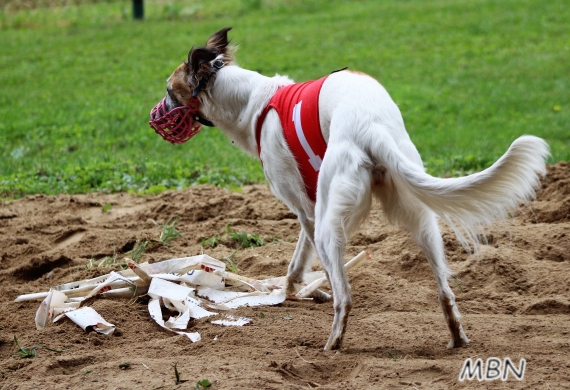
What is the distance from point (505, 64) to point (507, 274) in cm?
960

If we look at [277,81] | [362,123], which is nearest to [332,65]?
[277,81]

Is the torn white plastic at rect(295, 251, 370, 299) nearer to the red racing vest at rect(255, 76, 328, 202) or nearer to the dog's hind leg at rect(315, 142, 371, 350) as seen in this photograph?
the red racing vest at rect(255, 76, 328, 202)

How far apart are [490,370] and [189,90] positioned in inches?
115

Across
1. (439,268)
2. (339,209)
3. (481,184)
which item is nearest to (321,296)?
(439,268)

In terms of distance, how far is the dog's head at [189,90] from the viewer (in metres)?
5.27

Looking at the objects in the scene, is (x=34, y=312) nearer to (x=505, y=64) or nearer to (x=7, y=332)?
(x=7, y=332)

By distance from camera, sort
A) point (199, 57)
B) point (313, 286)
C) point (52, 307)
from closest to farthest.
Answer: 1. point (52, 307)
2. point (199, 57)
3. point (313, 286)

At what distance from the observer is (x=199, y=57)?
206 inches

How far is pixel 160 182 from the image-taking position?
8.54 metres

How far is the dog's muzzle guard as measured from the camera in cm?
534

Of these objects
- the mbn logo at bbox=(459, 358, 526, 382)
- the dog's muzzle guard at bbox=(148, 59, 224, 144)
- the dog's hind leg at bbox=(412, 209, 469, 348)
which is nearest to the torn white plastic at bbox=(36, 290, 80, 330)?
the dog's muzzle guard at bbox=(148, 59, 224, 144)

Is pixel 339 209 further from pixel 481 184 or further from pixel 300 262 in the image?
pixel 300 262

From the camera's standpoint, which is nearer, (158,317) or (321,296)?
(158,317)

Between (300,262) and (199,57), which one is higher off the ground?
(199,57)
